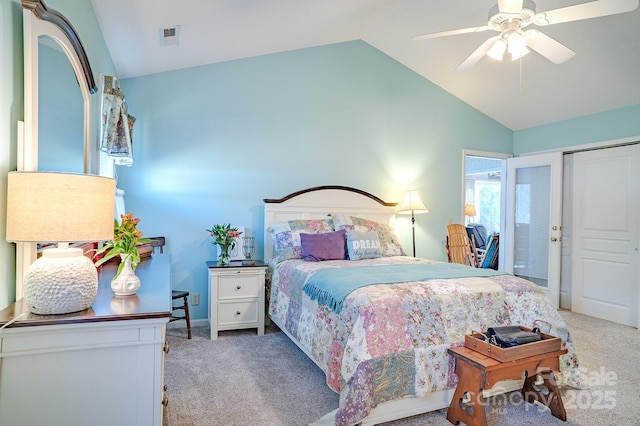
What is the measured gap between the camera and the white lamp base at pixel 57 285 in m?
1.22

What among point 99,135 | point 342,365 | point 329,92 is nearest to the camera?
point 342,365

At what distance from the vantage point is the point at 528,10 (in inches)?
88.6

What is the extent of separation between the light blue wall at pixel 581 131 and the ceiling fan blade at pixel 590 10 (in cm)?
259

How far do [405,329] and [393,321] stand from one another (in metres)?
0.09

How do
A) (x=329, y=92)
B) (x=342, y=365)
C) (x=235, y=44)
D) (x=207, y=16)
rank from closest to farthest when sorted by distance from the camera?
(x=342, y=365) < (x=207, y=16) < (x=235, y=44) < (x=329, y=92)

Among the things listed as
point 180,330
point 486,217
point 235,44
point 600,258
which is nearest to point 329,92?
point 235,44

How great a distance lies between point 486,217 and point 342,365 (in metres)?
8.14

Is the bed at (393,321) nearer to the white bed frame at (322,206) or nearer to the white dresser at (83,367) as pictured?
the white bed frame at (322,206)

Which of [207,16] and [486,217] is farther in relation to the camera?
[486,217]

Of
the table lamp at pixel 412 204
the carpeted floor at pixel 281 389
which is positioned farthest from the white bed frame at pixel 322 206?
the carpeted floor at pixel 281 389

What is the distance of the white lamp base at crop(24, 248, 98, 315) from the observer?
122cm

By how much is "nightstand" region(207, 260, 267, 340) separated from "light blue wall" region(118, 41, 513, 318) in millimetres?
498

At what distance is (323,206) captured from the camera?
4.21 m

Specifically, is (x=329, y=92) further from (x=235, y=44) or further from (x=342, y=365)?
(x=342, y=365)
